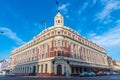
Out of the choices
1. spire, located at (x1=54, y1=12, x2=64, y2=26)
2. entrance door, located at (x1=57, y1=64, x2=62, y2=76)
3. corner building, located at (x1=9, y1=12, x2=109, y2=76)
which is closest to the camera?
entrance door, located at (x1=57, y1=64, x2=62, y2=76)

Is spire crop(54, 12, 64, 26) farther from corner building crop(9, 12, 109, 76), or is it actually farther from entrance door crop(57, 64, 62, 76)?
entrance door crop(57, 64, 62, 76)

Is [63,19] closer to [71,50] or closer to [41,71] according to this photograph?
[71,50]

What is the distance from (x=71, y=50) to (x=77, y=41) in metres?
7.76

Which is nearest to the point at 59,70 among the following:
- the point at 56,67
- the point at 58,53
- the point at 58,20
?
the point at 56,67

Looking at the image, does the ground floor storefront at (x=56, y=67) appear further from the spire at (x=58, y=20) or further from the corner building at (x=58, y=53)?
the spire at (x=58, y=20)

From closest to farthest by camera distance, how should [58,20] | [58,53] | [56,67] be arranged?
[56,67], [58,53], [58,20]

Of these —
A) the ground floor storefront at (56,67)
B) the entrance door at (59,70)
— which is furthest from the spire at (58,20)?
the entrance door at (59,70)

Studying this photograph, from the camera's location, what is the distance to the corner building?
56125 millimetres

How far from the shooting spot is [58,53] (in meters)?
56.3

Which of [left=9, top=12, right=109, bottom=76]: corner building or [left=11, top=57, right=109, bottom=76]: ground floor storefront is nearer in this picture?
[left=11, top=57, right=109, bottom=76]: ground floor storefront

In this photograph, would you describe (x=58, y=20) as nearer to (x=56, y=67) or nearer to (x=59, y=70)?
(x=56, y=67)

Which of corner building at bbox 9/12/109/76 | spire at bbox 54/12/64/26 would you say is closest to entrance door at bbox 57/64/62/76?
corner building at bbox 9/12/109/76

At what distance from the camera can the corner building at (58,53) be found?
56125 millimetres

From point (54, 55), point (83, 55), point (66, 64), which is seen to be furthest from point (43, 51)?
point (83, 55)
